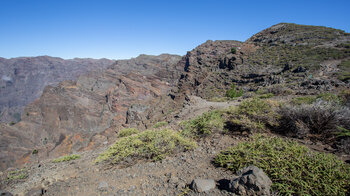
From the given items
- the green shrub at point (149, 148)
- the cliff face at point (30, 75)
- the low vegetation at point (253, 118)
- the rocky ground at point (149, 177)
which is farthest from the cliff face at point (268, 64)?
the cliff face at point (30, 75)

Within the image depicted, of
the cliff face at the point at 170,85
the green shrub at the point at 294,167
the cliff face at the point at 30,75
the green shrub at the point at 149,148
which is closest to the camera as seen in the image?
the green shrub at the point at 294,167

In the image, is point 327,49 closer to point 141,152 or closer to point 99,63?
point 141,152

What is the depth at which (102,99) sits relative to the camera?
5609 cm

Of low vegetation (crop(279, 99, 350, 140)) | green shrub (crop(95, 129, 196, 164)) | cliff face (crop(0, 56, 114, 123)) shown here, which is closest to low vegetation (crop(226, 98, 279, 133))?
low vegetation (crop(279, 99, 350, 140))

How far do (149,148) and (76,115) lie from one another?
176ft

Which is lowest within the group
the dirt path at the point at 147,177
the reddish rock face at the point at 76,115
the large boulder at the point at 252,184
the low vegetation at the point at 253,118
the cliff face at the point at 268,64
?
the reddish rock face at the point at 76,115

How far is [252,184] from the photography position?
1943 mm

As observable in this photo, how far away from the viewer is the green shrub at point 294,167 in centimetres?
187

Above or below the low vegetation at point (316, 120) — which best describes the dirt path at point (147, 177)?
below

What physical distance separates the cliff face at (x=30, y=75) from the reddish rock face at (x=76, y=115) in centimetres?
11654

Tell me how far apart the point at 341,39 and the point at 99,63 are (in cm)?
21091

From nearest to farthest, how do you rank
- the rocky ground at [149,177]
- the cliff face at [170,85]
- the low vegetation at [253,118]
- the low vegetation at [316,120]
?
the rocky ground at [149,177] < the low vegetation at [316,120] < the low vegetation at [253,118] < the cliff face at [170,85]

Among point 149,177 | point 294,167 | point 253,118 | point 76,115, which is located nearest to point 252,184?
point 294,167

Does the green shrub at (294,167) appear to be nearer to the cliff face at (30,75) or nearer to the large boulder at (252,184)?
the large boulder at (252,184)
